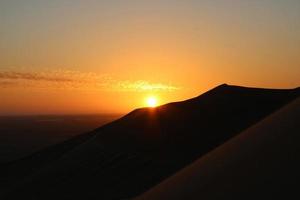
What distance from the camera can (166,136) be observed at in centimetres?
2750

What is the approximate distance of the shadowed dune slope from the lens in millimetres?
5998

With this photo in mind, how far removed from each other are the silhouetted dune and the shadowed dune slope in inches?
346

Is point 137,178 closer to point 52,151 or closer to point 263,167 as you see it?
point 263,167

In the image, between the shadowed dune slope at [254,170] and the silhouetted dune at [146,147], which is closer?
the shadowed dune slope at [254,170]

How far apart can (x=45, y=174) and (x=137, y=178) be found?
7817 mm

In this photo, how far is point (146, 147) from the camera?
26.8m

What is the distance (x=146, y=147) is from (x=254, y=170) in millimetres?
19956

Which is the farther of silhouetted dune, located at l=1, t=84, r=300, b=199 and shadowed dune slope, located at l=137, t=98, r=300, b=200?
silhouetted dune, located at l=1, t=84, r=300, b=199

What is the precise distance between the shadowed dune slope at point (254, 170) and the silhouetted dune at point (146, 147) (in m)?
8.80

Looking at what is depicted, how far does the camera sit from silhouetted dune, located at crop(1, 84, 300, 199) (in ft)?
70.2

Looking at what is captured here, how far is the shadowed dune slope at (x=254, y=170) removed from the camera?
6.00m

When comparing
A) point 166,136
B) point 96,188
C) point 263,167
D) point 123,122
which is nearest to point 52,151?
point 123,122

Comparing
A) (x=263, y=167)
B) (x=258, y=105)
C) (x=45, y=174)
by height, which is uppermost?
(x=258, y=105)

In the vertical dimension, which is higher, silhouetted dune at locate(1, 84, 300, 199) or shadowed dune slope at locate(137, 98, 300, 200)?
silhouetted dune at locate(1, 84, 300, 199)
